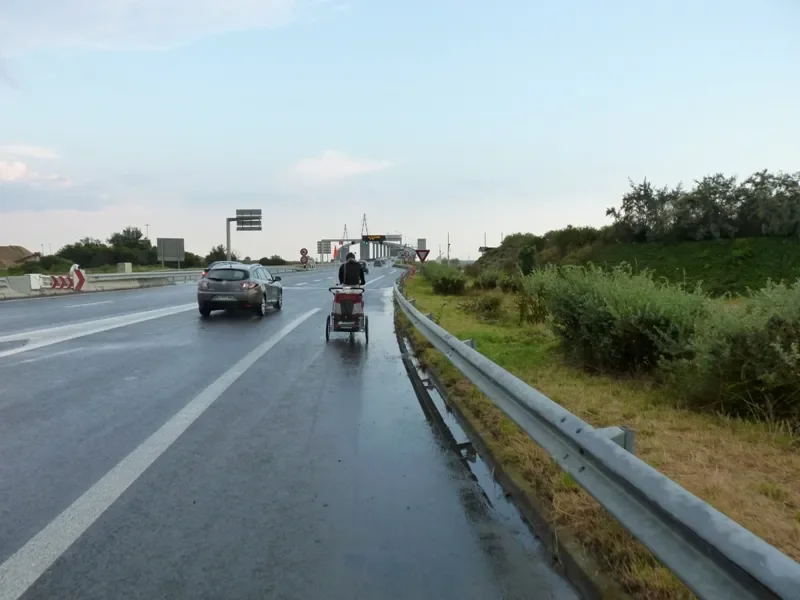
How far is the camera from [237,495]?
4.63m

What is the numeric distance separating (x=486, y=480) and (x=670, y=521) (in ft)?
7.88

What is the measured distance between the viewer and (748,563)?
87.5 inches

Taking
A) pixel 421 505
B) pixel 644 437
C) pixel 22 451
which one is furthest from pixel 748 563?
pixel 22 451

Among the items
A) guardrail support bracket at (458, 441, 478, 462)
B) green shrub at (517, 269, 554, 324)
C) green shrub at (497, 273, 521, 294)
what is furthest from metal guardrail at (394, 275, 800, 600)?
green shrub at (497, 273, 521, 294)

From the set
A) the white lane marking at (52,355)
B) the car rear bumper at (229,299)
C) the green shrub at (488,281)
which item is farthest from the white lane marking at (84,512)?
the green shrub at (488,281)

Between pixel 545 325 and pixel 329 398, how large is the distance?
7765 millimetres

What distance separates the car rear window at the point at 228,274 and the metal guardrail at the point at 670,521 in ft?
48.8

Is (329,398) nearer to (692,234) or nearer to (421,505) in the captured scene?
(421,505)

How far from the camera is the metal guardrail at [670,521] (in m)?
2.21

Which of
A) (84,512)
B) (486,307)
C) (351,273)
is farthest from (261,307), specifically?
(84,512)

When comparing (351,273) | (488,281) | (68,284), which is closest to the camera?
(351,273)

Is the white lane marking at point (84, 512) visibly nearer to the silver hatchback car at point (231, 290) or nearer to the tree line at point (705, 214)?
the silver hatchback car at point (231, 290)

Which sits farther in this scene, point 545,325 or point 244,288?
point 244,288

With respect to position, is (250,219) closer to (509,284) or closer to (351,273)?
(509,284)
